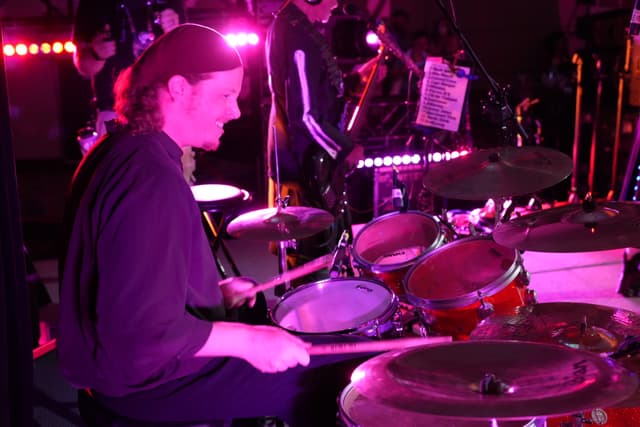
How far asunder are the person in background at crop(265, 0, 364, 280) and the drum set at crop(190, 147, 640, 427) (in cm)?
57

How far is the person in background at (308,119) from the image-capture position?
3523mm

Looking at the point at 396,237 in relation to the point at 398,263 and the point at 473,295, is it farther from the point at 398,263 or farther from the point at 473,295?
the point at 473,295

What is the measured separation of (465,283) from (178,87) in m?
1.63

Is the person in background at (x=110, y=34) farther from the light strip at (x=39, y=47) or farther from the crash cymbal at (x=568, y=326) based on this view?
the light strip at (x=39, y=47)

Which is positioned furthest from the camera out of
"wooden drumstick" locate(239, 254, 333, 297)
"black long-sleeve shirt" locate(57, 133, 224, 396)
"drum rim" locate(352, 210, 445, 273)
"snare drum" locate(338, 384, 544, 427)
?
"drum rim" locate(352, 210, 445, 273)

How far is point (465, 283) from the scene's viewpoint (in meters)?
2.79

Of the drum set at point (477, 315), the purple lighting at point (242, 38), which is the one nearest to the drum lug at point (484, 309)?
the drum set at point (477, 315)

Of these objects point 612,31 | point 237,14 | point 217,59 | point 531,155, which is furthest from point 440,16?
point 217,59

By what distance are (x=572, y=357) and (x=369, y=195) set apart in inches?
209

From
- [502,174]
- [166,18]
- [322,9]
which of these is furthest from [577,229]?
[166,18]

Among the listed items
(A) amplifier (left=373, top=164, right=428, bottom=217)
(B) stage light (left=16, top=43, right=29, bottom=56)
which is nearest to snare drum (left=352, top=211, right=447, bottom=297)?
(A) amplifier (left=373, top=164, right=428, bottom=217)

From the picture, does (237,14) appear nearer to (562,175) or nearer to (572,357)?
(562,175)

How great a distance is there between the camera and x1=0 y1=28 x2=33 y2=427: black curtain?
63.3 inches

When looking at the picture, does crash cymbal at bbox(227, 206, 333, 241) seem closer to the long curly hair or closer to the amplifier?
the long curly hair
